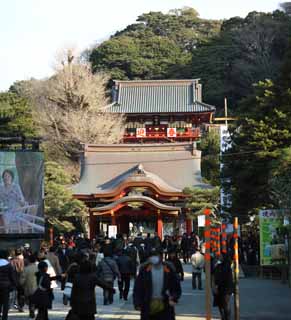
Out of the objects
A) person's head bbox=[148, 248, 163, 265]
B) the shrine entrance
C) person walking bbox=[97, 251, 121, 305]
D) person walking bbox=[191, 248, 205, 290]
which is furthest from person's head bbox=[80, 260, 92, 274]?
the shrine entrance

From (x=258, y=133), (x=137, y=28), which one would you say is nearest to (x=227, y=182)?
(x=258, y=133)

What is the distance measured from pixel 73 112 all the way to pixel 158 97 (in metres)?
10.2

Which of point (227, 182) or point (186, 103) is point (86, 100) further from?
point (227, 182)

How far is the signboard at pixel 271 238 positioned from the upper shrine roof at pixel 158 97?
3538cm

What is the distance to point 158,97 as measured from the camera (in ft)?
189

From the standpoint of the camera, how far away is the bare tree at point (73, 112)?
1951 inches

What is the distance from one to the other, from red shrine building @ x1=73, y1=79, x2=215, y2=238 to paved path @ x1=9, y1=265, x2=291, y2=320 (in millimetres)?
20673

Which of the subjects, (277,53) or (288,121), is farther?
(277,53)

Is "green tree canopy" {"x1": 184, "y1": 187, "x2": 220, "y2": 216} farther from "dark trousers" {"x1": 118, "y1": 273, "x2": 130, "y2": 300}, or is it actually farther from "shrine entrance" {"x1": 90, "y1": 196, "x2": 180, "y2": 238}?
"dark trousers" {"x1": 118, "y1": 273, "x2": 130, "y2": 300}

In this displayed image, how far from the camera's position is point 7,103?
172 feet

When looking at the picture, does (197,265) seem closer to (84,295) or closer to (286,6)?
(84,295)

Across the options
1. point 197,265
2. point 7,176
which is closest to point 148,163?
point 7,176

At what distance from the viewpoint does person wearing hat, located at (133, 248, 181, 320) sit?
8594 millimetres

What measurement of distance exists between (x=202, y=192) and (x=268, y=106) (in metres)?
14.4
